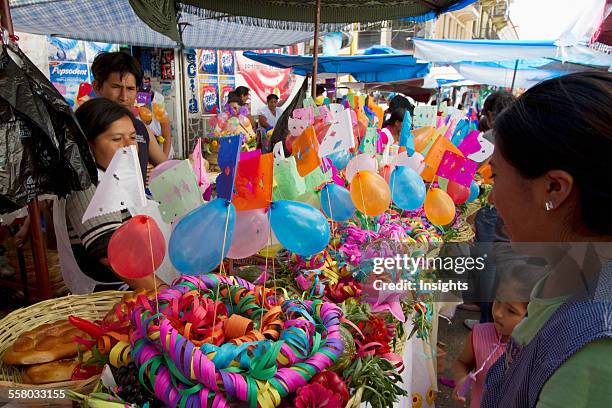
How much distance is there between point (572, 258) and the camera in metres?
0.66

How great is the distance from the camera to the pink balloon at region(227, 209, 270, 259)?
1.18 m

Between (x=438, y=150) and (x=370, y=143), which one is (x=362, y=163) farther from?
(x=438, y=150)

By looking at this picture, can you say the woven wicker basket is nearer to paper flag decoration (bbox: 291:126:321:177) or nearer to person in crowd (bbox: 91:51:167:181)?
paper flag decoration (bbox: 291:126:321:177)

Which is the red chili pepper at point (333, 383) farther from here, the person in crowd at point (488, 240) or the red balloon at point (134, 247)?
the person in crowd at point (488, 240)

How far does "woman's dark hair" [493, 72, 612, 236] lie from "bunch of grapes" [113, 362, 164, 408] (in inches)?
34.0

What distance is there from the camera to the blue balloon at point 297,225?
3.86 ft

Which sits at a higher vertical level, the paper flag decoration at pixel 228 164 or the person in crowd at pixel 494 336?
the paper flag decoration at pixel 228 164

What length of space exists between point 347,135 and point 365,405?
103 centimetres

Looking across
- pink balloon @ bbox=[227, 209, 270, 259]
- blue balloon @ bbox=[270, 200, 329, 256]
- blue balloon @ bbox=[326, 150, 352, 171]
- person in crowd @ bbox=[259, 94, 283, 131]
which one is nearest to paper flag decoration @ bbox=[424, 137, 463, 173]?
blue balloon @ bbox=[326, 150, 352, 171]

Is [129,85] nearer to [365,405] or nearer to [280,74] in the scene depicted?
[365,405]

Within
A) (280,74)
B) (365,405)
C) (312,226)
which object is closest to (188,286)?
(312,226)

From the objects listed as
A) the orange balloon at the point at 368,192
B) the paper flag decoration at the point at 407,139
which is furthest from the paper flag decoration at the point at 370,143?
the orange balloon at the point at 368,192

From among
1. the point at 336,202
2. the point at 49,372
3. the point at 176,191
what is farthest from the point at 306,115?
the point at 49,372

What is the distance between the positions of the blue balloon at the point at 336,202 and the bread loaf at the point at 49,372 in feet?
3.13
